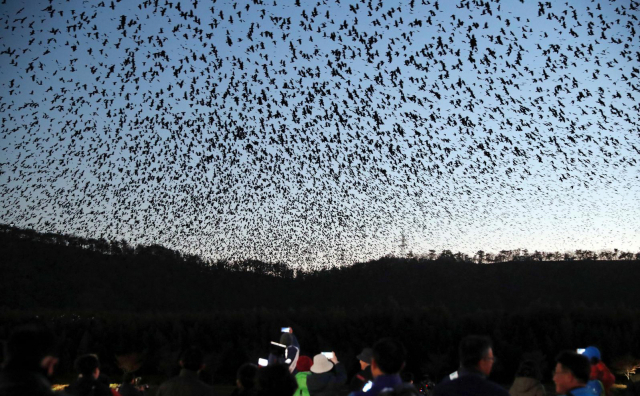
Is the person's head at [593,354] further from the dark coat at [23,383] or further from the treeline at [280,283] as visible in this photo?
the treeline at [280,283]

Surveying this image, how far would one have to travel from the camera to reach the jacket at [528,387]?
293 inches

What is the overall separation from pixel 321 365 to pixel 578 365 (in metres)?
3.08

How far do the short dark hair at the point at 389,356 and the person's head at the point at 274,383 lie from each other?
0.75 metres

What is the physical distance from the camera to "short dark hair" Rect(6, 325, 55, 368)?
10.2 ft

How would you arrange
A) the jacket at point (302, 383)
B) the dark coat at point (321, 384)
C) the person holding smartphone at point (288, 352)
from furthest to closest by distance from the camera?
the person holding smartphone at point (288, 352), the dark coat at point (321, 384), the jacket at point (302, 383)

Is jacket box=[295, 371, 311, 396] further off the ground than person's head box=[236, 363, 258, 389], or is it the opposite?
person's head box=[236, 363, 258, 389]

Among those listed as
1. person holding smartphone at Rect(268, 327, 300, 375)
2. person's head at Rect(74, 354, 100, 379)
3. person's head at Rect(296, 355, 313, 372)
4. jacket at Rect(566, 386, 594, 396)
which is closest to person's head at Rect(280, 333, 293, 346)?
person holding smartphone at Rect(268, 327, 300, 375)

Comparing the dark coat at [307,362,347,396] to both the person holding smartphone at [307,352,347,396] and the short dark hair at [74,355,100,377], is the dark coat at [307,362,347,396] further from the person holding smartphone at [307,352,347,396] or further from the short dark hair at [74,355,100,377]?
the short dark hair at [74,355,100,377]

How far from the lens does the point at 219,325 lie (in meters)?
35.7

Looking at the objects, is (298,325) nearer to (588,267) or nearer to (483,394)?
(483,394)

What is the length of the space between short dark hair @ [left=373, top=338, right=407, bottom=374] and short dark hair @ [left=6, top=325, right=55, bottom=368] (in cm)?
247

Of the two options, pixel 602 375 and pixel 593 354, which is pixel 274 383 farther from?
pixel 593 354

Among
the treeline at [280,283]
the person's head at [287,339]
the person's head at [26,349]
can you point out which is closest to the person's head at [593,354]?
the person's head at [287,339]

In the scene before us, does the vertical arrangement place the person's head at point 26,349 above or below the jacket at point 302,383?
above
